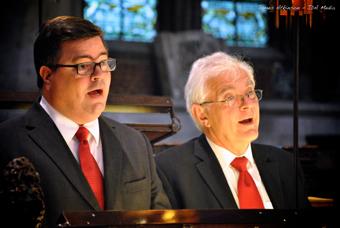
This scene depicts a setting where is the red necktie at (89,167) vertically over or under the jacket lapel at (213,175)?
over

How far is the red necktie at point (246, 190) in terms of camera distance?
14.2 feet

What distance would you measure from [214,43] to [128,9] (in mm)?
1677

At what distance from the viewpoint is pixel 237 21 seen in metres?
12.3

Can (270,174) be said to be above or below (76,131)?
below

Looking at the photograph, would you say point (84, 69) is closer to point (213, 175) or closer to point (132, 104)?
point (132, 104)

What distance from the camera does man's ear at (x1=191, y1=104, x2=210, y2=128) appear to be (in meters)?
4.66

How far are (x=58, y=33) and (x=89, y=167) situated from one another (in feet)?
2.31

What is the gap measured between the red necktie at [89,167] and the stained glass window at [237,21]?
824 centimetres

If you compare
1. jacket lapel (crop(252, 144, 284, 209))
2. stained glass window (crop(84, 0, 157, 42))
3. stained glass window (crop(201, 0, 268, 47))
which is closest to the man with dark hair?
jacket lapel (crop(252, 144, 284, 209))

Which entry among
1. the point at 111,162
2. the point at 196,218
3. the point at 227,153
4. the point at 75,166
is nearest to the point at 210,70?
the point at 227,153

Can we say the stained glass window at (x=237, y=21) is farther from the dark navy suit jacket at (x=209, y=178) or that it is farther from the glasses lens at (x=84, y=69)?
the glasses lens at (x=84, y=69)

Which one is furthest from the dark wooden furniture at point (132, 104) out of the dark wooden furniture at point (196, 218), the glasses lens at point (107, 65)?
the dark wooden furniture at point (196, 218)

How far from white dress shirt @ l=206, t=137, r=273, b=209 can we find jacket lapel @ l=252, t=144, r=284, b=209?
0.09 feet

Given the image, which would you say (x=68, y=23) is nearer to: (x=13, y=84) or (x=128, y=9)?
(x=13, y=84)
